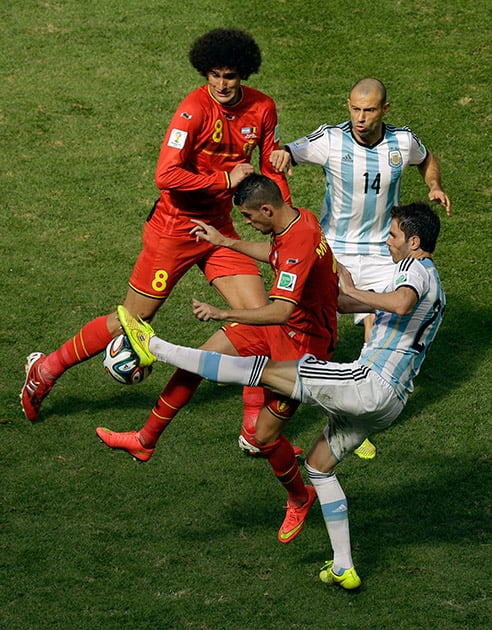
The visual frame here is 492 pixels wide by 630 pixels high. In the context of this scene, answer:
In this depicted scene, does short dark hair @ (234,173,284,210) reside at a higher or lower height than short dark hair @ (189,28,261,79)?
lower

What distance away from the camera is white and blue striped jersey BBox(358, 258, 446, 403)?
22.4ft

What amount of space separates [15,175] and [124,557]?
617 cm

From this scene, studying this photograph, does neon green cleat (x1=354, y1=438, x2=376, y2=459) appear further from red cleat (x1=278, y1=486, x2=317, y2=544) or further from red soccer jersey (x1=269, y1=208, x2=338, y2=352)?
red soccer jersey (x1=269, y1=208, x2=338, y2=352)

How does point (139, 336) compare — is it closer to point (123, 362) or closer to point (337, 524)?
point (123, 362)

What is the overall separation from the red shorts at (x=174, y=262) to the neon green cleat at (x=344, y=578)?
8.11 ft

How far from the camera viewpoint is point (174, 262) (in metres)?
8.48

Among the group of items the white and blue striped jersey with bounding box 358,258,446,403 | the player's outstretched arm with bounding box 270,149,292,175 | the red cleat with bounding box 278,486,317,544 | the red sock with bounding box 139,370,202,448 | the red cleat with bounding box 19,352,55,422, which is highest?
the player's outstretched arm with bounding box 270,149,292,175

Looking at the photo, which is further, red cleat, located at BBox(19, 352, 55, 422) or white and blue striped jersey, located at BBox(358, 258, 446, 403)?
red cleat, located at BBox(19, 352, 55, 422)

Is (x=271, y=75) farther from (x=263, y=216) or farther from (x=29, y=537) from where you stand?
(x=29, y=537)

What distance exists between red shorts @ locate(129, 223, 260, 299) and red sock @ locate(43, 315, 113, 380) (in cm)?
51

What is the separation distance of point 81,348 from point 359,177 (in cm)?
264

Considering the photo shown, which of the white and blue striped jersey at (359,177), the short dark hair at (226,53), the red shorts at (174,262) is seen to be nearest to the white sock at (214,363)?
the red shorts at (174,262)

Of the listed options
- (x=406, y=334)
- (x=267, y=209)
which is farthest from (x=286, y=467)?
(x=267, y=209)

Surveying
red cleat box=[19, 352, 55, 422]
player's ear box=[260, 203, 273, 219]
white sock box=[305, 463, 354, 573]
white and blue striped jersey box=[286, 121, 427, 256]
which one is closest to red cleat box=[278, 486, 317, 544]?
white sock box=[305, 463, 354, 573]
